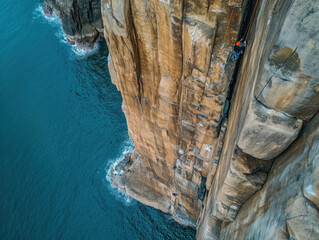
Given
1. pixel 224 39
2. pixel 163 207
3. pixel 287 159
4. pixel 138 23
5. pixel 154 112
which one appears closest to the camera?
pixel 287 159

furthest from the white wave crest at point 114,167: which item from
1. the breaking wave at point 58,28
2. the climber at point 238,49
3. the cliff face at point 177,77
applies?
the climber at point 238,49

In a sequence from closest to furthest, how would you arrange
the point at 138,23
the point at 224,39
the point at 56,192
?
the point at 224,39 < the point at 138,23 < the point at 56,192

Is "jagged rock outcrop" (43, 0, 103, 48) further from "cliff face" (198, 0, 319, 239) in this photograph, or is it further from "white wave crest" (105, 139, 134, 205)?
"cliff face" (198, 0, 319, 239)

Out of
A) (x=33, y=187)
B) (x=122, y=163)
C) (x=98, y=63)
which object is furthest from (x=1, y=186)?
(x=98, y=63)

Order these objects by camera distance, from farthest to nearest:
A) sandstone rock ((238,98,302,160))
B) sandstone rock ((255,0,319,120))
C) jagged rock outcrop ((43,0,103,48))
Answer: jagged rock outcrop ((43,0,103,48))
sandstone rock ((238,98,302,160))
sandstone rock ((255,0,319,120))

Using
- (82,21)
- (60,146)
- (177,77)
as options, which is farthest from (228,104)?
(82,21)

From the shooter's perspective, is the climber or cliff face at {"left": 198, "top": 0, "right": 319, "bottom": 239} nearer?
cliff face at {"left": 198, "top": 0, "right": 319, "bottom": 239}

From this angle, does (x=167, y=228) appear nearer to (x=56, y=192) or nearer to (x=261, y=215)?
(x=56, y=192)

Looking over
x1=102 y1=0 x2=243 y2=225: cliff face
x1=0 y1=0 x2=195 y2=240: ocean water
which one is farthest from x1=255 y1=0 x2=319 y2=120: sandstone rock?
x1=0 y1=0 x2=195 y2=240: ocean water
